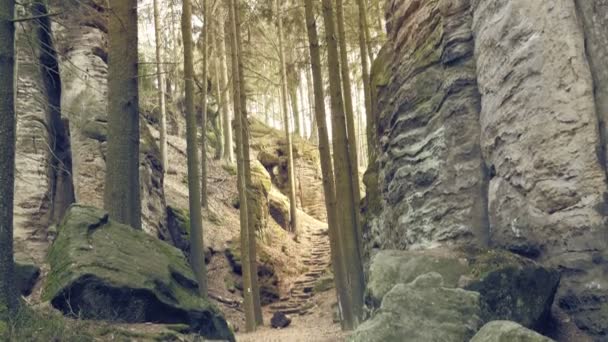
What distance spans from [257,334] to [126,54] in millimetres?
8213

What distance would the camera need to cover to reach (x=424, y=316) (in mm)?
5555

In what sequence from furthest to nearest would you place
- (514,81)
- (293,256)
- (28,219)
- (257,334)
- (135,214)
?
(293,256) < (257,334) < (28,219) < (135,214) < (514,81)

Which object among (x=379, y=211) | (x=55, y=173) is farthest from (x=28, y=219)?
(x=379, y=211)

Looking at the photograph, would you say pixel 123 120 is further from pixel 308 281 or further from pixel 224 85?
pixel 224 85

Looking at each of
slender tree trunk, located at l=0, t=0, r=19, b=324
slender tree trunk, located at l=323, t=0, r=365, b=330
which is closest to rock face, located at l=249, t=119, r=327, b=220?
slender tree trunk, located at l=323, t=0, r=365, b=330

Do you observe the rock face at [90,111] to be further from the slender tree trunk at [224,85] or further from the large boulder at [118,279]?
the slender tree trunk at [224,85]

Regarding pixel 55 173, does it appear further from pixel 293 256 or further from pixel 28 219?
pixel 293 256

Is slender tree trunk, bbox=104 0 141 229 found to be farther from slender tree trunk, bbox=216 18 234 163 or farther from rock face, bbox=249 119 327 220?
rock face, bbox=249 119 327 220

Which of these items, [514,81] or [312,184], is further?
[312,184]

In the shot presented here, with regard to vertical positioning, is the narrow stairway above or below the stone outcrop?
below

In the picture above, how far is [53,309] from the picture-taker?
18.2 ft

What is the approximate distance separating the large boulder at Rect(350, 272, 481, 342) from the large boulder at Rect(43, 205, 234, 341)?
247cm

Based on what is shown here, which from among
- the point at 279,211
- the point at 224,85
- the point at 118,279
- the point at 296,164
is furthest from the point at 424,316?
the point at 296,164

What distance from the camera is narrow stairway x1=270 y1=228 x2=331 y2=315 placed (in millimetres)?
18109
